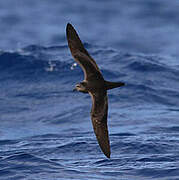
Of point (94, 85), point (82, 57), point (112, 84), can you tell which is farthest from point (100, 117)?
point (82, 57)

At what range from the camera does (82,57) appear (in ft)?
38.9

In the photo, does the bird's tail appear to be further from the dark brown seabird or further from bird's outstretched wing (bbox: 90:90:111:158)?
bird's outstretched wing (bbox: 90:90:111:158)

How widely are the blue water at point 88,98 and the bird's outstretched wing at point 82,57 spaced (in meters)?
2.80

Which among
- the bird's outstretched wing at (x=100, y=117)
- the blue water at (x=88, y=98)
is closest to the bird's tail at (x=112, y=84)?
the bird's outstretched wing at (x=100, y=117)

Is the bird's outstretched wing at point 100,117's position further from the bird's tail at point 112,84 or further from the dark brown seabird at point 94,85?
the bird's tail at point 112,84

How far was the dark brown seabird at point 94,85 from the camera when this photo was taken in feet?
37.9

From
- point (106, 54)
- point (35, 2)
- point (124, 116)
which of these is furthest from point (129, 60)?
point (35, 2)

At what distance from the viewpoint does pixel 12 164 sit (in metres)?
14.5

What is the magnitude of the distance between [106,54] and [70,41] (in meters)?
14.2

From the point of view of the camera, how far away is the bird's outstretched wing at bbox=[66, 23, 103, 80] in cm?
1158

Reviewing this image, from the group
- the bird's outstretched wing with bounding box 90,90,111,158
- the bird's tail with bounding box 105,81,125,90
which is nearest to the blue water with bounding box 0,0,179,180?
the bird's outstretched wing with bounding box 90,90,111,158

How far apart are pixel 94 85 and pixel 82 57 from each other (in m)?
0.67

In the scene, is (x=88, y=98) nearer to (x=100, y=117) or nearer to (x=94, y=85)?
(x=100, y=117)

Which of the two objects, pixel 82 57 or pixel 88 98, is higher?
pixel 82 57
